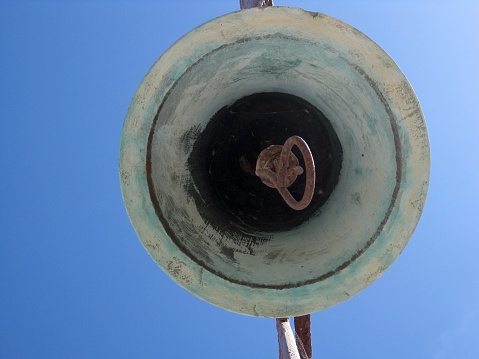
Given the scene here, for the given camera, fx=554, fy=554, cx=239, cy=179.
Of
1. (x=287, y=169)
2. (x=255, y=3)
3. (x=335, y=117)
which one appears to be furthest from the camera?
(x=255, y=3)

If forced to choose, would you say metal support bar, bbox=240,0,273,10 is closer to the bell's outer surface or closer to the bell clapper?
the bell's outer surface

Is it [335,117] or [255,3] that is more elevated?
[255,3]

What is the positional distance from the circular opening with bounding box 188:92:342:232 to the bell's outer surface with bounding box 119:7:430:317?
0.28ft

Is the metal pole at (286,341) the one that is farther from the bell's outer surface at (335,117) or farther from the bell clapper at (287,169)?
the bell clapper at (287,169)

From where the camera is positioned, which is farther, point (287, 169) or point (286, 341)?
point (286, 341)

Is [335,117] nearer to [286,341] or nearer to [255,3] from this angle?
[255,3]

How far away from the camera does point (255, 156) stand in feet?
7.39

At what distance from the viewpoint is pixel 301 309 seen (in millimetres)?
1949

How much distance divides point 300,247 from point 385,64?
747 millimetres

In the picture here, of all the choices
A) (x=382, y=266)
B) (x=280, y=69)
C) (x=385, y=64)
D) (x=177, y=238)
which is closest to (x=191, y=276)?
(x=177, y=238)

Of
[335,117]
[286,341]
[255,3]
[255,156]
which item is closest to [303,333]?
[286,341]

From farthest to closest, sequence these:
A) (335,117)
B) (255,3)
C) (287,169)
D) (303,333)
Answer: (303,333) → (255,3) → (335,117) → (287,169)

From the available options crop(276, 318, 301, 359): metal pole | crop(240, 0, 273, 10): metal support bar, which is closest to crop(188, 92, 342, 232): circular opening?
crop(240, 0, 273, 10): metal support bar

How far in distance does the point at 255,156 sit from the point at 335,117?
356mm
